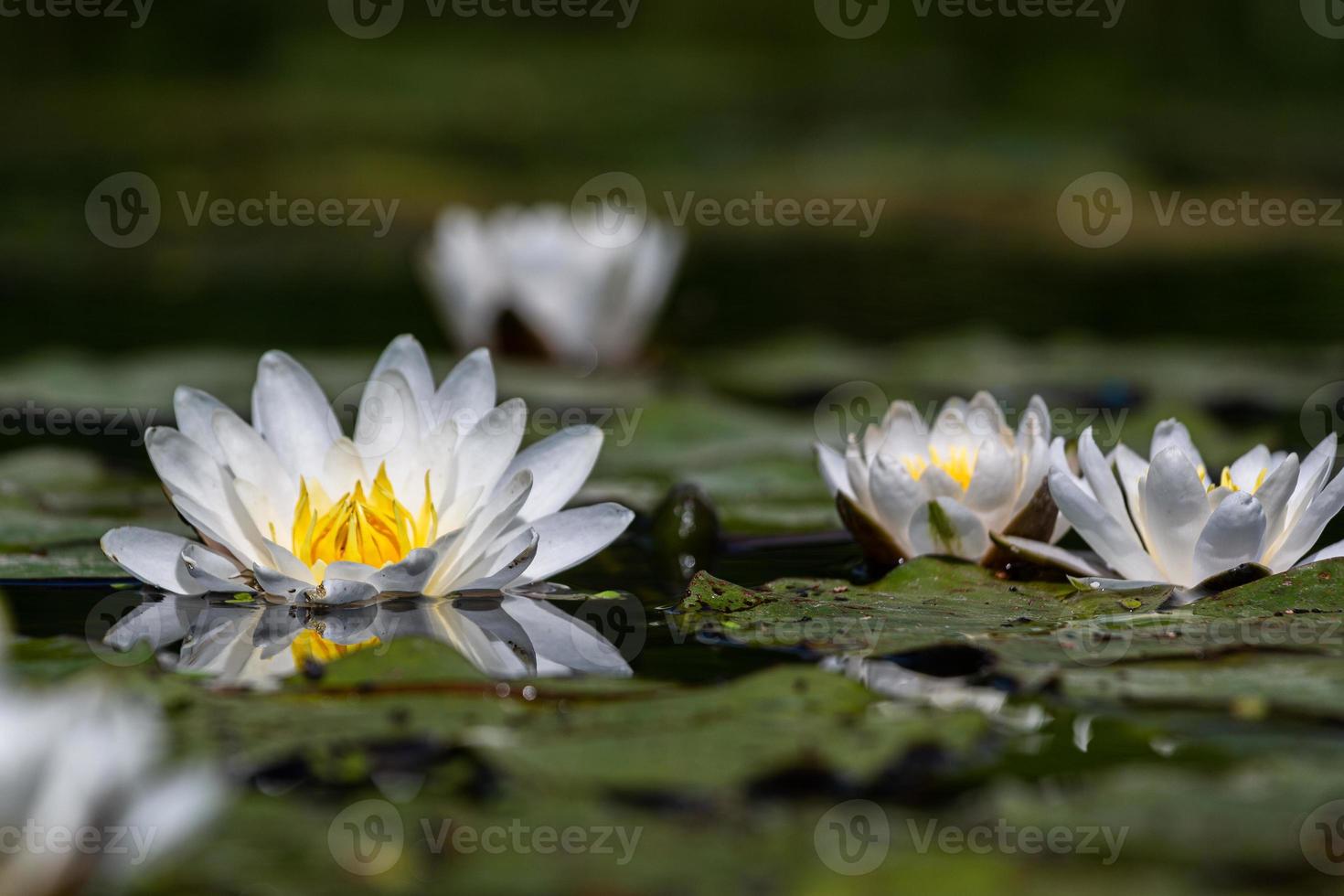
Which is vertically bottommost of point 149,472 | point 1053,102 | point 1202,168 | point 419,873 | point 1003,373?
point 419,873

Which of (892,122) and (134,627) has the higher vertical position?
(892,122)

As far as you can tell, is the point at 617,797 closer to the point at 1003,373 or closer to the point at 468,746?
the point at 468,746

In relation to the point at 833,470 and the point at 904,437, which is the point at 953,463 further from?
the point at 833,470

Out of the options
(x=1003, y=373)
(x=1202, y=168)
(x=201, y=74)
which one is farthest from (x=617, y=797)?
(x=201, y=74)

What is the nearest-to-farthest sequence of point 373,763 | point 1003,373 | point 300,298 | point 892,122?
1. point 373,763
2. point 1003,373
3. point 300,298
4. point 892,122

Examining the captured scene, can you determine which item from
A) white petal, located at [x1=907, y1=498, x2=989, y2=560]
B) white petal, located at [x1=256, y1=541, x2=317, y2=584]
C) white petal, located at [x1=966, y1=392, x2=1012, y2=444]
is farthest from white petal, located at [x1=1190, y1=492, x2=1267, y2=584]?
white petal, located at [x1=256, y1=541, x2=317, y2=584]

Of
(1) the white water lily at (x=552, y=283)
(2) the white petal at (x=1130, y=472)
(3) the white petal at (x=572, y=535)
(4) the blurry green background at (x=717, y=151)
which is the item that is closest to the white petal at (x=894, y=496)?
(2) the white petal at (x=1130, y=472)

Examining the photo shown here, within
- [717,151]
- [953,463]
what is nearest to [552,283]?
[953,463]
